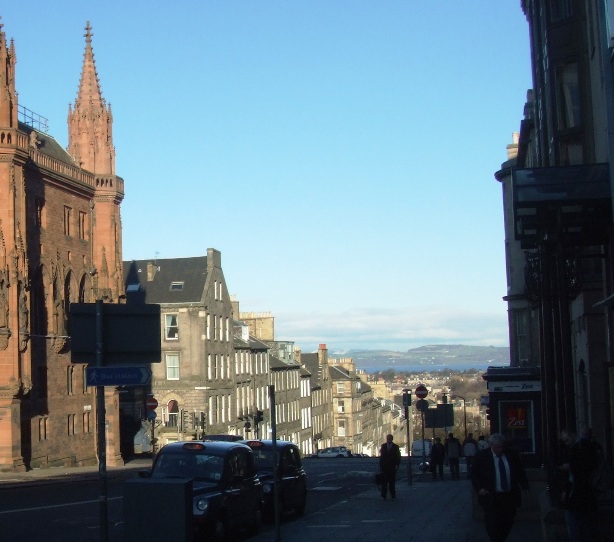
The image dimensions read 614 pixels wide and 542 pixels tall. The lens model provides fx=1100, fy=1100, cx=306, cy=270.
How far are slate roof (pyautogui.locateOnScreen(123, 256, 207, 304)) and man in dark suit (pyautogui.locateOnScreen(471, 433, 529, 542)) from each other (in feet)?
221

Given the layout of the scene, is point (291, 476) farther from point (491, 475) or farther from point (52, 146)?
point (52, 146)

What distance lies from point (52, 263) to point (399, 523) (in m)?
36.7

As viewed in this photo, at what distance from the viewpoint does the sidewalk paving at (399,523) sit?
1764cm

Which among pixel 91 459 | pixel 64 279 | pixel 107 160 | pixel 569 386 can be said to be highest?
pixel 107 160

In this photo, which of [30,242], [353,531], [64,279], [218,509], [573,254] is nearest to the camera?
[218,509]

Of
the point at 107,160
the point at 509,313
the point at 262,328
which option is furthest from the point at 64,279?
the point at 262,328

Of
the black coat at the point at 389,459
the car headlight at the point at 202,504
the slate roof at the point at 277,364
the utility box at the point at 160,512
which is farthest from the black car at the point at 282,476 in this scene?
the slate roof at the point at 277,364

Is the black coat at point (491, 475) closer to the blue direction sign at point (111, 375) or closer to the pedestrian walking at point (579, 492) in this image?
the pedestrian walking at point (579, 492)

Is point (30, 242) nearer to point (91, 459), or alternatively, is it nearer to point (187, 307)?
point (91, 459)

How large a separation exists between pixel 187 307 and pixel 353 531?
2386 inches

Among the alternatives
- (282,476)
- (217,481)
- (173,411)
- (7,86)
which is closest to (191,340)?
(173,411)

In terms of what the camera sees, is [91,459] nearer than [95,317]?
No

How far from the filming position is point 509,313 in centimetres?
4691

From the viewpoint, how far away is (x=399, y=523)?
20281mm
